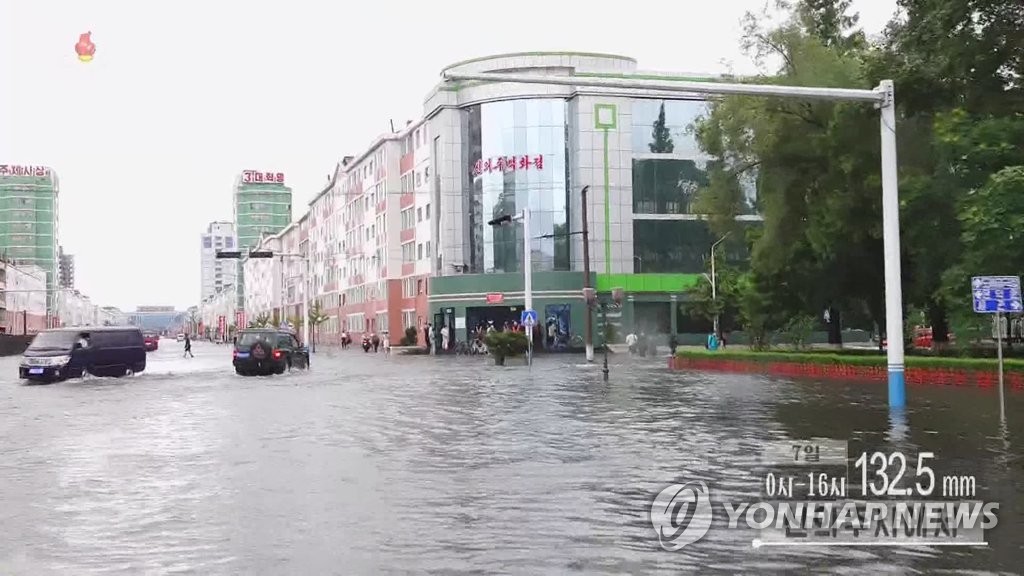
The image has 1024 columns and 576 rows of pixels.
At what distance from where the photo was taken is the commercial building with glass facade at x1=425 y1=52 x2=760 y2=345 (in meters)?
72.2

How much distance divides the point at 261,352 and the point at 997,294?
28673mm

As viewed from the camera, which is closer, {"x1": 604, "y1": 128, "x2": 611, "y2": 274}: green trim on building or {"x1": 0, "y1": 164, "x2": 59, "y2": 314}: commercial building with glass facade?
{"x1": 604, "y1": 128, "x2": 611, "y2": 274}: green trim on building

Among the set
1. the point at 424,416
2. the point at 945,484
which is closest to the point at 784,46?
the point at 424,416

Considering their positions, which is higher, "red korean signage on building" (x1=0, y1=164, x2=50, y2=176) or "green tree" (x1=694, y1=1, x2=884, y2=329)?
"red korean signage on building" (x1=0, y1=164, x2=50, y2=176)

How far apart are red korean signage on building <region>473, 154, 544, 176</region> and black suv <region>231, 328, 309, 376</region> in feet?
112

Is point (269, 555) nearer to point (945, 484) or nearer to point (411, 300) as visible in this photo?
point (945, 484)

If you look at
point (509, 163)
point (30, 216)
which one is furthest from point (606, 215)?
point (30, 216)

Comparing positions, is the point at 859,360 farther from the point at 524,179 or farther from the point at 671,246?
the point at 524,179

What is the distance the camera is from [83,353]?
38.0 meters

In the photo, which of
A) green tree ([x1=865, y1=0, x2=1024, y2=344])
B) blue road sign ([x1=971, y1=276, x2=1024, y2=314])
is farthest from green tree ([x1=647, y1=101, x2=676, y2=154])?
blue road sign ([x1=971, y1=276, x2=1024, y2=314])

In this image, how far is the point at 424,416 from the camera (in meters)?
19.9

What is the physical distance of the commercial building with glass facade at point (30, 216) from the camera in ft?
615

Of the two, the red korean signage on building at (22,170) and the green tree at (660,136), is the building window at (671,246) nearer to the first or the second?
the green tree at (660,136)

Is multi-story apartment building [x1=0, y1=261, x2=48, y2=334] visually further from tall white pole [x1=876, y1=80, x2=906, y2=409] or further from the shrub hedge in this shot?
tall white pole [x1=876, y1=80, x2=906, y2=409]
